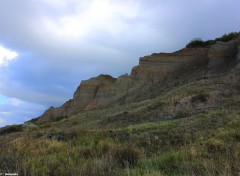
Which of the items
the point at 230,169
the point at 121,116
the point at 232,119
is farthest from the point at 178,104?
the point at 230,169

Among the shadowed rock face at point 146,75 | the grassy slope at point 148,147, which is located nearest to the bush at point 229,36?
the shadowed rock face at point 146,75

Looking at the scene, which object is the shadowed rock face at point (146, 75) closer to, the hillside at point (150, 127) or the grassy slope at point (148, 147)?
the hillside at point (150, 127)

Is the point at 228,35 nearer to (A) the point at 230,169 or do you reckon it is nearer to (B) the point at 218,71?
(B) the point at 218,71

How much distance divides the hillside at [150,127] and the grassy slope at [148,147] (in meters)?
0.02

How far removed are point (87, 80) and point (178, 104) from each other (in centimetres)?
2815

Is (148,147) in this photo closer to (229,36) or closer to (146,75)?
(146,75)

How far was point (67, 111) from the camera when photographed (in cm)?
5038

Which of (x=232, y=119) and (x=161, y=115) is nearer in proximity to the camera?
(x=232, y=119)

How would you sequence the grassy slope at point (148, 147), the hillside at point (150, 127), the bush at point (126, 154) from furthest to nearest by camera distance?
the bush at point (126, 154) < the hillside at point (150, 127) < the grassy slope at point (148, 147)

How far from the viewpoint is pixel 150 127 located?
16891 millimetres

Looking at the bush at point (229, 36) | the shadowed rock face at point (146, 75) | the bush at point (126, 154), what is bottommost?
the bush at point (126, 154)

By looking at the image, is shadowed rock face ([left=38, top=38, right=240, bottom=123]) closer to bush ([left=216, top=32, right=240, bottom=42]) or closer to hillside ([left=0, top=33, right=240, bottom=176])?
hillside ([left=0, top=33, right=240, bottom=176])

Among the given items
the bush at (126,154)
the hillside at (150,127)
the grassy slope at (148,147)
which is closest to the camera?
the grassy slope at (148,147)

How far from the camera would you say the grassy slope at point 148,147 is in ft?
23.6
